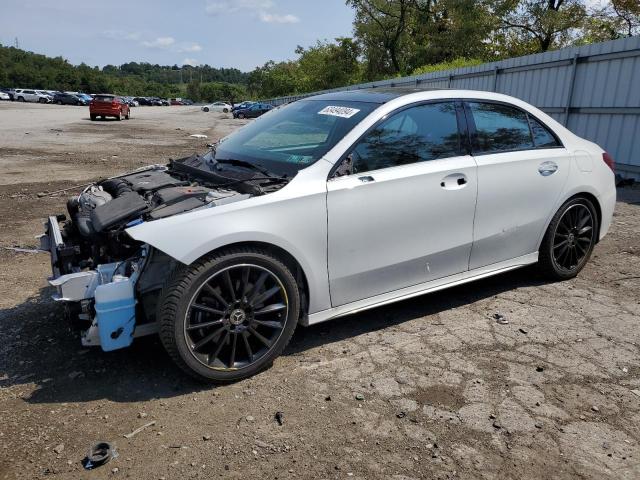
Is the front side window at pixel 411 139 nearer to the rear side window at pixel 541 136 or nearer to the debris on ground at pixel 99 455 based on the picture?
the rear side window at pixel 541 136

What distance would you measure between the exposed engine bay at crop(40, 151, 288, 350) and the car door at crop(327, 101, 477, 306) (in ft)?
1.68

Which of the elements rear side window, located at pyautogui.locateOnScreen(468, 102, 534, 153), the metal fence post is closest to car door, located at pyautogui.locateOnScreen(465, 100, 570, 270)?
rear side window, located at pyautogui.locateOnScreen(468, 102, 534, 153)

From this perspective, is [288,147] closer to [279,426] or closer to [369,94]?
[369,94]

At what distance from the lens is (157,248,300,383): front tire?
9.07ft

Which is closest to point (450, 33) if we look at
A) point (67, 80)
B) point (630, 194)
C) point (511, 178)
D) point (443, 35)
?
point (443, 35)

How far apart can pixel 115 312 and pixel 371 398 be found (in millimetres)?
1491

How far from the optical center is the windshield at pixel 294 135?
337 centimetres

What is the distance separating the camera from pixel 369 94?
383cm

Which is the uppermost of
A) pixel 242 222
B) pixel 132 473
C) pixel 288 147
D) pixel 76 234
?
pixel 288 147

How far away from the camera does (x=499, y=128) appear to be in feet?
13.2

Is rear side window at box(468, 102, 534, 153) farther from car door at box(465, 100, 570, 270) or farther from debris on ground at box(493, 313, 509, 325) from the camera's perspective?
debris on ground at box(493, 313, 509, 325)

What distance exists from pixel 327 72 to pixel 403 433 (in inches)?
2187

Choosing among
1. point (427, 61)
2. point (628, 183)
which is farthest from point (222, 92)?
point (628, 183)

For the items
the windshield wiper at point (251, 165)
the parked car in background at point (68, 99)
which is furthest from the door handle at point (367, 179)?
the parked car in background at point (68, 99)
